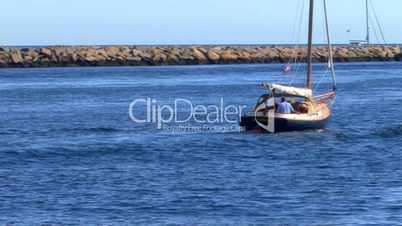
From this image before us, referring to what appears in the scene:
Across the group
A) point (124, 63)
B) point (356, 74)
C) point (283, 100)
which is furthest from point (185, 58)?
point (283, 100)

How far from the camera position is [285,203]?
26297 mm

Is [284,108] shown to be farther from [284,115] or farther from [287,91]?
[287,91]

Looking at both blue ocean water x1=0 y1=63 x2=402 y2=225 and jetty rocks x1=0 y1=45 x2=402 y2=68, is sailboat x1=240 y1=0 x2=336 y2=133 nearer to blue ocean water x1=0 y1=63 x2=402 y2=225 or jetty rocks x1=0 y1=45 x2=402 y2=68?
blue ocean water x1=0 y1=63 x2=402 y2=225

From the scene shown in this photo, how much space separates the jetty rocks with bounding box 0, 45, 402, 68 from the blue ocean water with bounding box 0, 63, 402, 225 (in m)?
61.6

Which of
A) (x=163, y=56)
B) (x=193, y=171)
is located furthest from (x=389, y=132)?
(x=163, y=56)

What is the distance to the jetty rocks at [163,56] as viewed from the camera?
122 m

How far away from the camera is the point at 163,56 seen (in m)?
128

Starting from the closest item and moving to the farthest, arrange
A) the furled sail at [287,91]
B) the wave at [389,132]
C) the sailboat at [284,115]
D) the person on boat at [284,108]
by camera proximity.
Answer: the person on boat at [284,108] → the sailboat at [284,115] → the wave at [389,132] → the furled sail at [287,91]

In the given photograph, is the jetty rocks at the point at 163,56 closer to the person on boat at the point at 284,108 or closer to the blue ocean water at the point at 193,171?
the blue ocean water at the point at 193,171

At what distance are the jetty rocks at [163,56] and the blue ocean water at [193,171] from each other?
6159cm

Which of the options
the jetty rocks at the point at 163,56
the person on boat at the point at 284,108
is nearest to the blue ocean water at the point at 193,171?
the person on boat at the point at 284,108

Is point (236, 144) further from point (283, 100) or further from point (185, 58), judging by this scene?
point (185, 58)

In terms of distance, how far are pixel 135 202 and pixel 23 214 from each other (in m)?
2.72

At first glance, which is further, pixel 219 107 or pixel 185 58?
pixel 185 58
